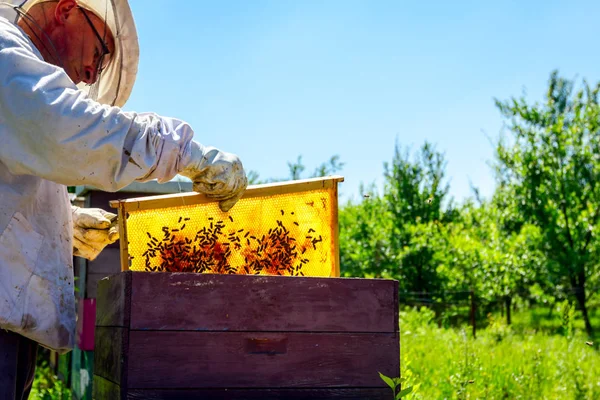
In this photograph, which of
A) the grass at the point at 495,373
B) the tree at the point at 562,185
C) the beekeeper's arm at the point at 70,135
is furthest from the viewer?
the tree at the point at 562,185

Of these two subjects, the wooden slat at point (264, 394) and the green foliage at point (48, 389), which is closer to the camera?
the wooden slat at point (264, 394)

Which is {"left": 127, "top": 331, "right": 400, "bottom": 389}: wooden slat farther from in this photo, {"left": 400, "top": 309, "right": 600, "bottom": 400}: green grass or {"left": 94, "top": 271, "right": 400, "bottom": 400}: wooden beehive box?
{"left": 400, "top": 309, "right": 600, "bottom": 400}: green grass

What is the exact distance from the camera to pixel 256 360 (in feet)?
6.36

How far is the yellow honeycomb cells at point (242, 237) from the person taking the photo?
2.35 meters

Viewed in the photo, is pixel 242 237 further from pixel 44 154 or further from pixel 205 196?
pixel 44 154

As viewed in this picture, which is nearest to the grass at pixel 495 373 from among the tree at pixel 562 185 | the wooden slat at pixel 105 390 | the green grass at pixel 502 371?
the green grass at pixel 502 371

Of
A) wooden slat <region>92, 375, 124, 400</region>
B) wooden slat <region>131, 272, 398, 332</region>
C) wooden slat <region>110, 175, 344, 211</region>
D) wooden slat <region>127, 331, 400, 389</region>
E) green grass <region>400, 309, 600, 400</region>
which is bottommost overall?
green grass <region>400, 309, 600, 400</region>

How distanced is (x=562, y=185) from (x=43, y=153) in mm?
13935

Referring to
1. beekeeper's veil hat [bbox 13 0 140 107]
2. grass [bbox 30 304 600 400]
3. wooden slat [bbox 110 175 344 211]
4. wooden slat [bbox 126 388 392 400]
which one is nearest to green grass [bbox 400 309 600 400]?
grass [bbox 30 304 600 400]

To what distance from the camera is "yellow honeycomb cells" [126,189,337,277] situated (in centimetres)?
235

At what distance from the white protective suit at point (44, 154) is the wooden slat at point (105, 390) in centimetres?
21

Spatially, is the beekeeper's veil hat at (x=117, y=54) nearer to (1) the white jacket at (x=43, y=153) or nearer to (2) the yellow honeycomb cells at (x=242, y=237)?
(1) the white jacket at (x=43, y=153)

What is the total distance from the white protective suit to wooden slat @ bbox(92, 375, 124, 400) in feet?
0.68

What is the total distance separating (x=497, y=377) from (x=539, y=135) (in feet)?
35.3
